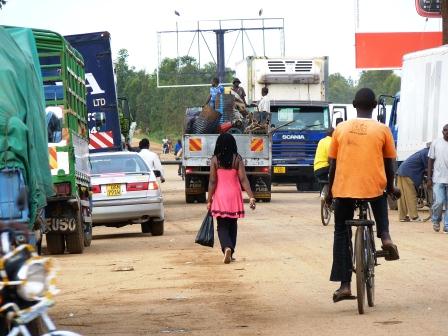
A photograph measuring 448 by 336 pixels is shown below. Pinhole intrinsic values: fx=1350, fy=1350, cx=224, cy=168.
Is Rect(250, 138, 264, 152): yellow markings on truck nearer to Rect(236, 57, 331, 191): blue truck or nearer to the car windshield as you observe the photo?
Rect(236, 57, 331, 191): blue truck

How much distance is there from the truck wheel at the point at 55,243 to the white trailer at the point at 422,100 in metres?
10.9

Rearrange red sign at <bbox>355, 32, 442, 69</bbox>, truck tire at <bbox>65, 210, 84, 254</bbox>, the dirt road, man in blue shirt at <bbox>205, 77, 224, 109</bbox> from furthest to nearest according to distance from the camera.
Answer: red sign at <bbox>355, 32, 442, 69</bbox>, man in blue shirt at <bbox>205, 77, 224, 109</bbox>, truck tire at <bbox>65, 210, 84, 254</bbox>, the dirt road

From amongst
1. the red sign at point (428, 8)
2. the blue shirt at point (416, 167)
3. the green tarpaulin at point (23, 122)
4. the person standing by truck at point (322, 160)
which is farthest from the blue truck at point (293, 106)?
the green tarpaulin at point (23, 122)

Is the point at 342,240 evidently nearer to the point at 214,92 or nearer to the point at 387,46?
the point at 214,92

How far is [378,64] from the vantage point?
71812 mm

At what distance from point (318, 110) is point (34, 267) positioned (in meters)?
34.3

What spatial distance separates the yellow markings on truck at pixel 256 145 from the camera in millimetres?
33938

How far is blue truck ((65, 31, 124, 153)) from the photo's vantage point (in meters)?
31.0

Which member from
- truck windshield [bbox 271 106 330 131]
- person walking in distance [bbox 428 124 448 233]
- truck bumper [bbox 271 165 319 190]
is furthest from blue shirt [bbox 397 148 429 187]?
truck bumper [bbox 271 165 319 190]

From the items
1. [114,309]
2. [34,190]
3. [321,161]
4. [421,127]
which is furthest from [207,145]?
[34,190]

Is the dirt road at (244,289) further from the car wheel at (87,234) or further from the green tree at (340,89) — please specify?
the green tree at (340,89)

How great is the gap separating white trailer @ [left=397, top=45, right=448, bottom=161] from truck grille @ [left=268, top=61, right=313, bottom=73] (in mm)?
10266

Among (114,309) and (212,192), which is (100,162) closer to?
(212,192)

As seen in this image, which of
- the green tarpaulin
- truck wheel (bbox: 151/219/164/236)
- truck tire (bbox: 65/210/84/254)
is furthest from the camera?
truck wheel (bbox: 151/219/164/236)
